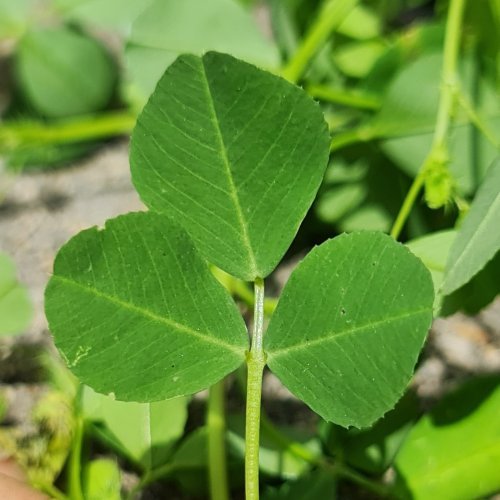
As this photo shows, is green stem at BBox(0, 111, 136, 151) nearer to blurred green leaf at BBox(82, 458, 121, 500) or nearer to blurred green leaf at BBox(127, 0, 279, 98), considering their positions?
blurred green leaf at BBox(127, 0, 279, 98)

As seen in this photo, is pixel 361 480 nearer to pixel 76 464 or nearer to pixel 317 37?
pixel 76 464

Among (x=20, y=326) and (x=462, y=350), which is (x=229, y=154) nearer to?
(x=20, y=326)

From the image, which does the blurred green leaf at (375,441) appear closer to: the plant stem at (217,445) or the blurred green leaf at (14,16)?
A: the plant stem at (217,445)

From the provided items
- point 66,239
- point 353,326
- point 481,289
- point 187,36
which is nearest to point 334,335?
point 353,326

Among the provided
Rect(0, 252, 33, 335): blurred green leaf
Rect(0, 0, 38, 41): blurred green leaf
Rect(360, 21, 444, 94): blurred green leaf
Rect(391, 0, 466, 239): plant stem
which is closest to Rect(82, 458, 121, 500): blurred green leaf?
Rect(0, 252, 33, 335): blurred green leaf

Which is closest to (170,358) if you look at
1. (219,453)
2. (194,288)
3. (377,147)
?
(194,288)

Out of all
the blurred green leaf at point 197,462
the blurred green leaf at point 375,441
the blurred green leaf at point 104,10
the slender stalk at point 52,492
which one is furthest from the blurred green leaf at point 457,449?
the blurred green leaf at point 104,10

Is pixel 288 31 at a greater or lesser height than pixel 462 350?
greater

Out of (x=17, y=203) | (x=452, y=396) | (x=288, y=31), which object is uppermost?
(x=288, y=31)
